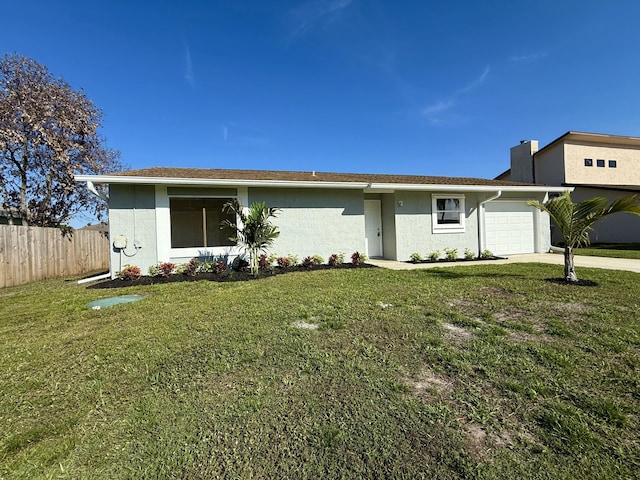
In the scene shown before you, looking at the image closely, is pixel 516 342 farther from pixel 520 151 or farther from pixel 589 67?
pixel 520 151

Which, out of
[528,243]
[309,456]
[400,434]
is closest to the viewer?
[309,456]

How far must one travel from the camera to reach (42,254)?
1024 cm

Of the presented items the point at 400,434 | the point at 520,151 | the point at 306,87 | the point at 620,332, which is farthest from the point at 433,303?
the point at 520,151

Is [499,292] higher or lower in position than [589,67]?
lower

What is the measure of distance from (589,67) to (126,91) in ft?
61.5

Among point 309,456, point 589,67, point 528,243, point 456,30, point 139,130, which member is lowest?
point 309,456

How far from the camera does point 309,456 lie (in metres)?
1.93

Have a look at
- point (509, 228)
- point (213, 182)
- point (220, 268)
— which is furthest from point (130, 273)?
point (509, 228)

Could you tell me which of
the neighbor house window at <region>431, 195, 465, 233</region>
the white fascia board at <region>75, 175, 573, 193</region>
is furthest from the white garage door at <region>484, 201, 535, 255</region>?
the neighbor house window at <region>431, 195, 465, 233</region>

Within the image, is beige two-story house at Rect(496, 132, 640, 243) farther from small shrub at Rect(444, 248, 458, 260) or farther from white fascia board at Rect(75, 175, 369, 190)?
white fascia board at Rect(75, 175, 369, 190)

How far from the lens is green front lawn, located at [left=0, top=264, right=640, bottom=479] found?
1899 mm

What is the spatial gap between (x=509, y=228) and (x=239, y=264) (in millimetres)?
11303

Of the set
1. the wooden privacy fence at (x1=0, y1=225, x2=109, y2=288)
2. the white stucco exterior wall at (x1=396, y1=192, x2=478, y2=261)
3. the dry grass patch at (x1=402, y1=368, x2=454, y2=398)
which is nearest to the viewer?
the dry grass patch at (x1=402, y1=368, x2=454, y2=398)

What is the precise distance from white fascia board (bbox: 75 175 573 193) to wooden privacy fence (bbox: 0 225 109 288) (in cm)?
332
